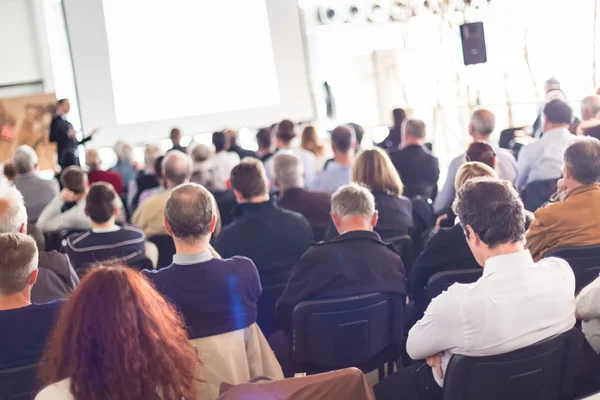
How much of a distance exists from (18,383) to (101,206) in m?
1.75

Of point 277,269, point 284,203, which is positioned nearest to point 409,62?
point 284,203

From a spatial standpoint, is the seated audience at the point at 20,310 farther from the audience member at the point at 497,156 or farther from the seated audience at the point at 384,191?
the audience member at the point at 497,156

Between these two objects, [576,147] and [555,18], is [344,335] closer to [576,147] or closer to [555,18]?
[576,147]

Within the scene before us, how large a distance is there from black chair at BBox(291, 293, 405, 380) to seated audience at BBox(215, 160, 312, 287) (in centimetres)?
72

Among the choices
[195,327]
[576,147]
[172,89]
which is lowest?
[195,327]

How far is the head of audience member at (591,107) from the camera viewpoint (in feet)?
18.4

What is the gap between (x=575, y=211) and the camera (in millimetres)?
3066

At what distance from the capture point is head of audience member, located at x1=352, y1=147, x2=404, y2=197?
4.30 meters

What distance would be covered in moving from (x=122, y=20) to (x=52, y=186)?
3.81 meters

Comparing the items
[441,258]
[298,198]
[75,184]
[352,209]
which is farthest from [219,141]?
[441,258]

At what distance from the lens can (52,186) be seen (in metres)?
6.41

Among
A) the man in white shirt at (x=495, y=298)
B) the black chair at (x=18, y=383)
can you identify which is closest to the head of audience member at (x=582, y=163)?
the man in white shirt at (x=495, y=298)

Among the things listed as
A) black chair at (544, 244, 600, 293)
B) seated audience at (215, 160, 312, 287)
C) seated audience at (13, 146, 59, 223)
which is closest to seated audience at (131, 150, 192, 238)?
seated audience at (215, 160, 312, 287)

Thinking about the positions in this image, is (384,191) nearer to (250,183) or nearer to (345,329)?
(250,183)
